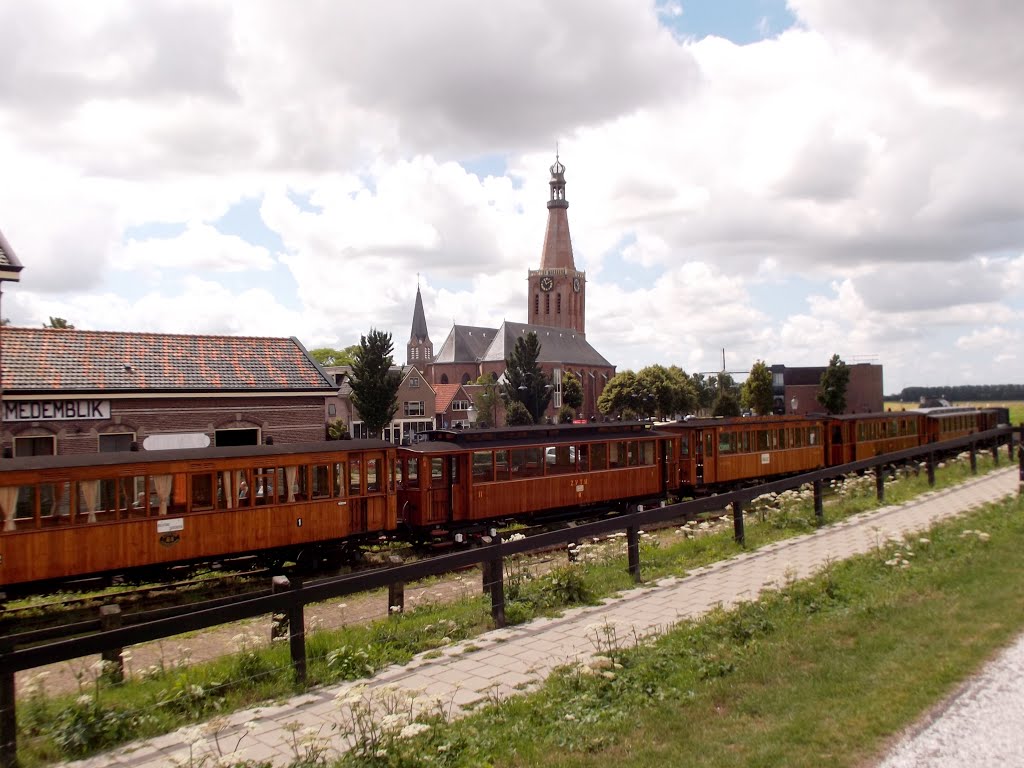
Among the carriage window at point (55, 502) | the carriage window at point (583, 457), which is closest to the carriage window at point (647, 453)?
the carriage window at point (583, 457)

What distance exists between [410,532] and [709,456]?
1035cm

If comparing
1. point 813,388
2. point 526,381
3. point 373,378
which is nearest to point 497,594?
point 373,378

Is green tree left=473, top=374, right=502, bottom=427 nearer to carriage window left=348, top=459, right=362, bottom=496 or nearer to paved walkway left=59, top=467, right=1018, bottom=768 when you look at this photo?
carriage window left=348, top=459, right=362, bottom=496

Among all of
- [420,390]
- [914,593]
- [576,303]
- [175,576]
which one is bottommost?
[175,576]

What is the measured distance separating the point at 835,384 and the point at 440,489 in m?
56.9

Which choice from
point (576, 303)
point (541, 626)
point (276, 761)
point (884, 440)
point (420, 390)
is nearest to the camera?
point (276, 761)

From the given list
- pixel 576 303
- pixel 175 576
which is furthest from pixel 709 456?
pixel 576 303

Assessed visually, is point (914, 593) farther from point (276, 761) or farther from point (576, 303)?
point (576, 303)

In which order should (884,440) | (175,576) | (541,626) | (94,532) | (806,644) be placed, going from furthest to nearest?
1. (884,440)
2. (175,576)
3. (94,532)
4. (541,626)
5. (806,644)

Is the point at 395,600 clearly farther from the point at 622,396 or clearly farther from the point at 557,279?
the point at 557,279

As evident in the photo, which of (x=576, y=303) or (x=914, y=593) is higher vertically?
(x=576, y=303)

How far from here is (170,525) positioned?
13.4 metres

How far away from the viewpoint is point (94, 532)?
41.6ft

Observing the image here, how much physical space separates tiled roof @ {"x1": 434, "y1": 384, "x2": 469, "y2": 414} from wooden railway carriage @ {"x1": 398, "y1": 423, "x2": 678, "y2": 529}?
5231cm
